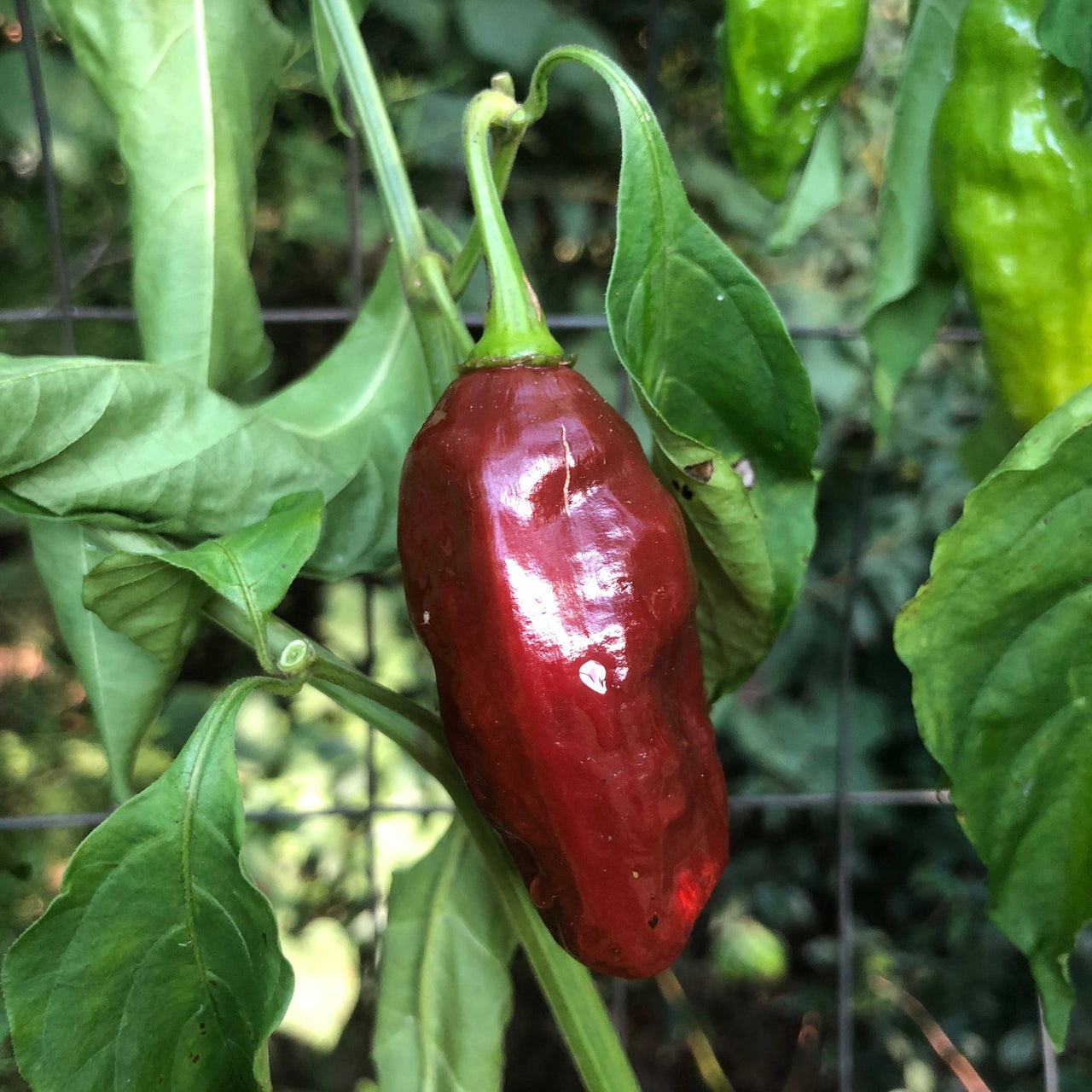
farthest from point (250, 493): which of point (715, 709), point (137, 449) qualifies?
point (715, 709)

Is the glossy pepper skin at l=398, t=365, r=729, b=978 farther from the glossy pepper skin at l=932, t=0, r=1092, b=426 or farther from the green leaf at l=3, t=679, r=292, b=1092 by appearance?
the glossy pepper skin at l=932, t=0, r=1092, b=426

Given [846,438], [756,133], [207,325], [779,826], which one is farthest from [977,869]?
[207,325]

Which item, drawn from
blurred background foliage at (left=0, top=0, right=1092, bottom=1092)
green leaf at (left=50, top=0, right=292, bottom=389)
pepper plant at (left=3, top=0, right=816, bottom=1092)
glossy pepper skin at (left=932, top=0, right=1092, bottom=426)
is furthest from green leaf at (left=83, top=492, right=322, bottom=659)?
glossy pepper skin at (left=932, top=0, right=1092, bottom=426)

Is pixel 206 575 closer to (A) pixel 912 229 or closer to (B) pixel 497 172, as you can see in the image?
(B) pixel 497 172

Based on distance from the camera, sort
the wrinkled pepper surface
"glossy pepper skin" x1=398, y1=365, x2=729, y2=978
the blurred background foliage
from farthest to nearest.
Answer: the blurred background foliage < the wrinkled pepper surface < "glossy pepper skin" x1=398, y1=365, x2=729, y2=978

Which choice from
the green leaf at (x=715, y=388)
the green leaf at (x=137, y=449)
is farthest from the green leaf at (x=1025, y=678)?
the green leaf at (x=137, y=449)

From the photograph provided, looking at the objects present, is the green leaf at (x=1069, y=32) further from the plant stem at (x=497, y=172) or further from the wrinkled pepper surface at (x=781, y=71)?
the plant stem at (x=497, y=172)
